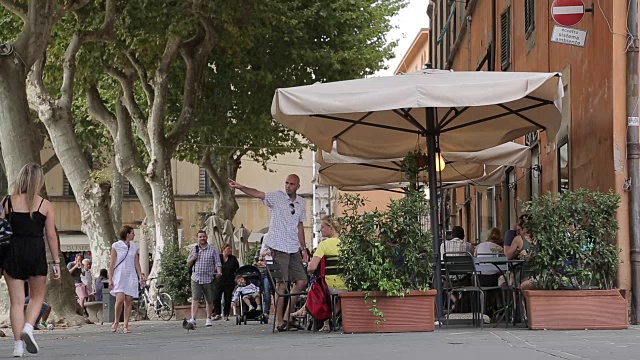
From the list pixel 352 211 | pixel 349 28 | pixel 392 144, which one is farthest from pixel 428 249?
pixel 349 28

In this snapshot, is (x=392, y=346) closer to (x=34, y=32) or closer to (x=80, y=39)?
(x=34, y=32)

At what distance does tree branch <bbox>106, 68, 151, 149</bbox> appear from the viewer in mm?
30391

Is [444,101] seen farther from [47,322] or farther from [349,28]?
[349,28]

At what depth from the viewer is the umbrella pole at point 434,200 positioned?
1431cm

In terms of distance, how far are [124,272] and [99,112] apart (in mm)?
13132

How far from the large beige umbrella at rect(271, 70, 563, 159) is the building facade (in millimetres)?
786

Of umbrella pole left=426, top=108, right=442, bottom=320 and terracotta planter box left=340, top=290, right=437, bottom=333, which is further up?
umbrella pole left=426, top=108, right=442, bottom=320

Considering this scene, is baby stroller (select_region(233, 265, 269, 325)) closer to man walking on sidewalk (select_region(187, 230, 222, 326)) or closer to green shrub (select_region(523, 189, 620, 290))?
man walking on sidewalk (select_region(187, 230, 222, 326))

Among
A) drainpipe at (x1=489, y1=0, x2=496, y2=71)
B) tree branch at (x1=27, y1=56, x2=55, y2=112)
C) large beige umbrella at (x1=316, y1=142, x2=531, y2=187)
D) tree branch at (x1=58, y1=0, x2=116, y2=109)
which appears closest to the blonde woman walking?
large beige umbrella at (x1=316, y1=142, x2=531, y2=187)

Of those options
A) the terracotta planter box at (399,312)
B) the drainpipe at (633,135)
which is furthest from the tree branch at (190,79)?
the terracotta planter box at (399,312)

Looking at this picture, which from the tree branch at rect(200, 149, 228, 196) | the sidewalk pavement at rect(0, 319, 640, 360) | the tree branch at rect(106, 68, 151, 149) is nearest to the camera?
the sidewalk pavement at rect(0, 319, 640, 360)

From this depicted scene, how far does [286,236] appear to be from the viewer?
15602mm

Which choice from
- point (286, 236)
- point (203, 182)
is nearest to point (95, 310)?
point (286, 236)

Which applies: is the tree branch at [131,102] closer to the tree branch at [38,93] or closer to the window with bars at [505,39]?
the tree branch at [38,93]
